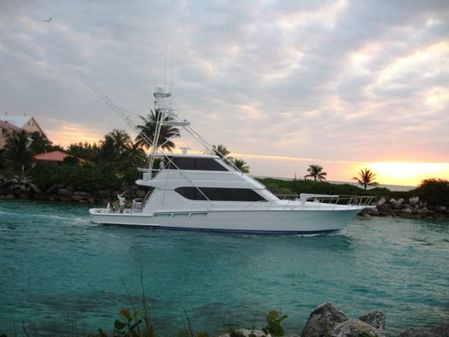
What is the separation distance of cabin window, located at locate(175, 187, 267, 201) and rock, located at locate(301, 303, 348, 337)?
42.2ft

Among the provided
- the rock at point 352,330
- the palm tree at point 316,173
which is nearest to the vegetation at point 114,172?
the palm tree at point 316,173

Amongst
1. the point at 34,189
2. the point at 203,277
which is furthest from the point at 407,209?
the point at 203,277

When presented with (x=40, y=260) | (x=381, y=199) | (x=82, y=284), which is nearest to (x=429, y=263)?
(x=82, y=284)

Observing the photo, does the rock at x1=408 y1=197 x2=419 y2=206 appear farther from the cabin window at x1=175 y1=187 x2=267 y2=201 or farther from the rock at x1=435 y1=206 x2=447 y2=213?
the cabin window at x1=175 y1=187 x2=267 y2=201

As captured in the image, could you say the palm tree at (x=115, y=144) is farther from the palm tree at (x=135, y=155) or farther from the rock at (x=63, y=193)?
the rock at (x=63, y=193)

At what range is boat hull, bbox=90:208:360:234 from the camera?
19.5m

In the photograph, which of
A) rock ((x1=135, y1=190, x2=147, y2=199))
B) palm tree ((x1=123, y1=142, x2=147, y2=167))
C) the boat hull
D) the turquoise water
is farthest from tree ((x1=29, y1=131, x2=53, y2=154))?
the boat hull

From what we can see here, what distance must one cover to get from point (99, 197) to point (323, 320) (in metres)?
34.1

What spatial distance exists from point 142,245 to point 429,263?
1027cm

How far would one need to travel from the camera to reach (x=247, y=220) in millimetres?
19562

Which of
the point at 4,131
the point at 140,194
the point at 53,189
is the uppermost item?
the point at 4,131

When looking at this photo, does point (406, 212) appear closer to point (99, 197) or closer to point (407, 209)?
point (407, 209)

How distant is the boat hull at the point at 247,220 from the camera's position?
1948cm

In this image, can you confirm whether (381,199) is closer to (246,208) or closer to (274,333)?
(246,208)
